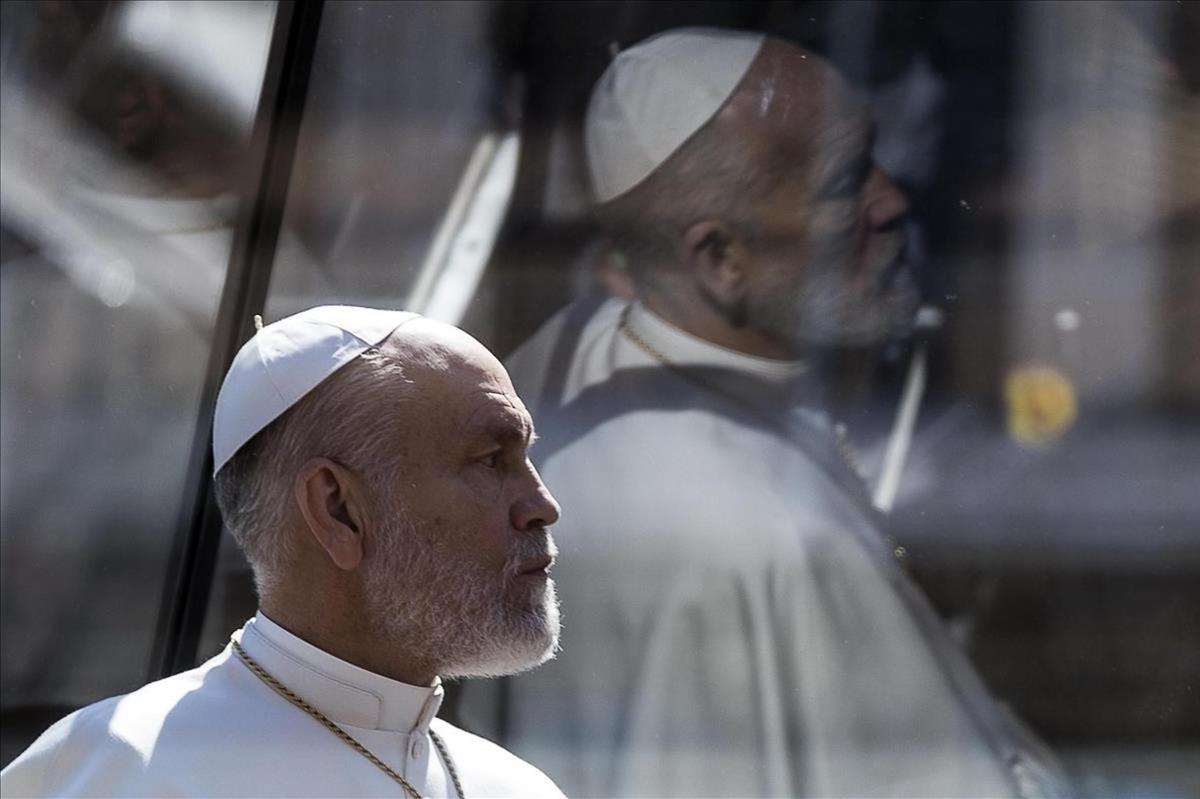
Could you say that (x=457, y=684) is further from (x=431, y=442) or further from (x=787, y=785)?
(x=431, y=442)

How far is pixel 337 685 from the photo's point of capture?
1562 millimetres

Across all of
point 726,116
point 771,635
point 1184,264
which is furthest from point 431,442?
point 1184,264

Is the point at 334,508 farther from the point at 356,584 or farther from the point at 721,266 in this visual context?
the point at 721,266

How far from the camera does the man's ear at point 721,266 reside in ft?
8.13

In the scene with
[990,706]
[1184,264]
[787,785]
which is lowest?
[787,785]

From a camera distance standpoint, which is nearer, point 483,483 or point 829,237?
point 483,483

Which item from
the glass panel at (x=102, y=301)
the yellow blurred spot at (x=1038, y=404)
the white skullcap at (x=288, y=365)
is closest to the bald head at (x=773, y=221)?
the yellow blurred spot at (x=1038, y=404)

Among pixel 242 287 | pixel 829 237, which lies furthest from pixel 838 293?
pixel 242 287

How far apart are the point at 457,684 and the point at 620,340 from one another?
56cm

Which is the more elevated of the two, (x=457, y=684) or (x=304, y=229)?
(x=304, y=229)

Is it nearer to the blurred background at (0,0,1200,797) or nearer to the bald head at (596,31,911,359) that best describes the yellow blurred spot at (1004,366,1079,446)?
the blurred background at (0,0,1200,797)

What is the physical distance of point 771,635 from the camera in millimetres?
2350

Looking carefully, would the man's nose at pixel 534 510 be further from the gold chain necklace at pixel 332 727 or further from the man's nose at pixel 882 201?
the man's nose at pixel 882 201

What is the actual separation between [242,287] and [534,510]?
3.98 feet
